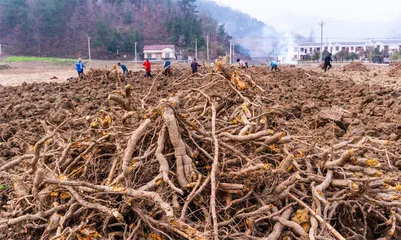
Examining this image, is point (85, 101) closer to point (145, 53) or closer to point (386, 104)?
point (386, 104)

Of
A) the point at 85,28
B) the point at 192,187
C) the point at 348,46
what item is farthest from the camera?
the point at 348,46

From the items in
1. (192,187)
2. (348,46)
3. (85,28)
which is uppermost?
(85,28)

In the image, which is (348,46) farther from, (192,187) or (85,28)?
(192,187)

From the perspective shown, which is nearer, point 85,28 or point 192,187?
point 192,187

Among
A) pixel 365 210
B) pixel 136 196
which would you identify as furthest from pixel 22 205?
pixel 365 210

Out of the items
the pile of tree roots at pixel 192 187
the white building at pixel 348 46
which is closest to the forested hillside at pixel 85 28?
the white building at pixel 348 46

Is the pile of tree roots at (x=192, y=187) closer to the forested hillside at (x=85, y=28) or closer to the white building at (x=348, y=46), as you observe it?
the forested hillside at (x=85, y=28)

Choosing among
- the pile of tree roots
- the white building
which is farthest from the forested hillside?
the pile of tree roots

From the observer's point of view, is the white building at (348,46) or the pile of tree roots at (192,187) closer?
the pile of tree roots at (192,187)

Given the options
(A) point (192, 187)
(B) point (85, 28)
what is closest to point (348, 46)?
(B) point (85, 28)

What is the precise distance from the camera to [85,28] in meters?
77.8

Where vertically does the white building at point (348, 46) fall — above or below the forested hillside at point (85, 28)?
below

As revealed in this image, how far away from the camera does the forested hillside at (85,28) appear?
66.3 metres

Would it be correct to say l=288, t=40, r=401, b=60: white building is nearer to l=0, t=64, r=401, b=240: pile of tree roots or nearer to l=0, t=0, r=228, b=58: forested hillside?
l=0, t=0, r=228, b=58: forested hillside
